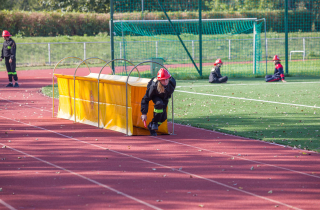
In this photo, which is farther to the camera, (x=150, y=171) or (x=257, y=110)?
(x=257, y=110)

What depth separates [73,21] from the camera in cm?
4303

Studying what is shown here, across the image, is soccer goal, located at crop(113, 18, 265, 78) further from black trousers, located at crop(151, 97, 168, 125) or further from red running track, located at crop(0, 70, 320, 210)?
red running track, located at crop(0, 70, 320, 210)

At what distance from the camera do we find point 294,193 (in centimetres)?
569

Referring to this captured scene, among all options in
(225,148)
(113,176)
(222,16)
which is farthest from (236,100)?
(222,16)

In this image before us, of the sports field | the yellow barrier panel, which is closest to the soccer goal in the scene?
the sports field

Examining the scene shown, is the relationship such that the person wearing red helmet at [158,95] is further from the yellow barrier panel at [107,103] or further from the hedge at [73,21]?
the hedge at [73,21]

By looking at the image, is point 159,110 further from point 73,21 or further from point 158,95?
point 73,21

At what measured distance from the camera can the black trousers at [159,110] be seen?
8.90 m

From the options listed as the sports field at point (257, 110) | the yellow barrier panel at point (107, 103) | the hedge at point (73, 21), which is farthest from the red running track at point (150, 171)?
A: the hedge at point (73, 21)

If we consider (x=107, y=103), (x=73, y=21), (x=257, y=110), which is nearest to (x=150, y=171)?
(x=107, y=103)

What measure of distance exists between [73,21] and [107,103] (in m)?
34.5

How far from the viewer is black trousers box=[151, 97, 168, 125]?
890cm

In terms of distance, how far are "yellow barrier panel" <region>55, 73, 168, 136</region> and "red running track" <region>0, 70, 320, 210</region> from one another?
353 mm

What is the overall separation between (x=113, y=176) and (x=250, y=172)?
195 cm
